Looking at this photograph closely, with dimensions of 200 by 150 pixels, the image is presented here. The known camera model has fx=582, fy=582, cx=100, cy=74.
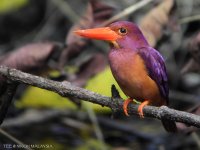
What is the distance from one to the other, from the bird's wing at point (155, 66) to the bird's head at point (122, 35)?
0.07m

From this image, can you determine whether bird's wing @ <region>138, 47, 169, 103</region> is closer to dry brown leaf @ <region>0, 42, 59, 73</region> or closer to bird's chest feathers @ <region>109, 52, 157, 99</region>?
bird's chest feathers @ <region>109, 52, 157, 99</region>

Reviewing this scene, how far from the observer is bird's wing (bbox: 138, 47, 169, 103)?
10.2 feet

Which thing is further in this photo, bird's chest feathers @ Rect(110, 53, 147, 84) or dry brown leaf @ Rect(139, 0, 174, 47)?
dry brown leaf @ Rect(139, 0, 174, 47)

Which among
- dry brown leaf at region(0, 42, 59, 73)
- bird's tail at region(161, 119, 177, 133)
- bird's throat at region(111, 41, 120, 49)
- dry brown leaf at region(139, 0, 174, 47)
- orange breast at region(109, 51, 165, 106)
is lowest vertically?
bird's tail at region(161, 119, 177, 133)

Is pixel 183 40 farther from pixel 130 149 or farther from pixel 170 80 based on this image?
pixel 130 149

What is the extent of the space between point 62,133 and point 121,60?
2.37m

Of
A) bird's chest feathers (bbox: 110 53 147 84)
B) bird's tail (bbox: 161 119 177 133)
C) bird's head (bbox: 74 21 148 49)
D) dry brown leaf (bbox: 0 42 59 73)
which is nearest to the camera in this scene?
bird's chest feathers (bbox: 110 53 147 84)

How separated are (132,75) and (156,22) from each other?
1.22 m

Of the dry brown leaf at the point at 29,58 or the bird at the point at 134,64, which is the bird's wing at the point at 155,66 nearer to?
the bird at the point at 134,64

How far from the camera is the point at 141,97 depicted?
3.15 metres

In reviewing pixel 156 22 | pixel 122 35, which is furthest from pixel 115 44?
pixel 156 22

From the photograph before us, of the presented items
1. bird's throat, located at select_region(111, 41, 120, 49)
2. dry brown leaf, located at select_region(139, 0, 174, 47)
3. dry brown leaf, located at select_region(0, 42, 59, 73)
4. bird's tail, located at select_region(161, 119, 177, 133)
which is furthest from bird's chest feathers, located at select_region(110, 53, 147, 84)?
dry brown leaf, located at select_region(139, 0, 174, 47)

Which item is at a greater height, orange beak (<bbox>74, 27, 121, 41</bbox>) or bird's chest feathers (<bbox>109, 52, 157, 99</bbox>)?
orange beak (<bbox>74, 27, 121, 41</bbox>)

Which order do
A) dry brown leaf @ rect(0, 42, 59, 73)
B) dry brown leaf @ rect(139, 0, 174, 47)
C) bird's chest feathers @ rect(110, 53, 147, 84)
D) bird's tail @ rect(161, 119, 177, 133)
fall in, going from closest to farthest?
1. bird's chest feathers @ rect(110, 53, 147, 84)
2. bird's tail @ rect(161, 119, 177, 133)
3. dry brown leaf @ rect(0, 42, 59, 73)
4. dry brown leaf @ rect(139, 0, 174, 47)
